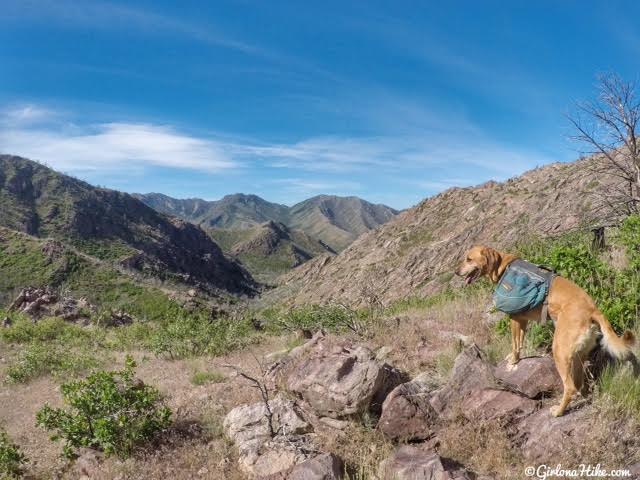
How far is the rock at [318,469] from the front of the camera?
4.16m

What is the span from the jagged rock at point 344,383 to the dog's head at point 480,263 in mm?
1547

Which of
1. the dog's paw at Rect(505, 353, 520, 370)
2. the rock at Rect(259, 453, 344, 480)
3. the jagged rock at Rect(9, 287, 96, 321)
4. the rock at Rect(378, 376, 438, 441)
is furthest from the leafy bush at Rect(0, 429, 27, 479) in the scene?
the jagged rock at Rect(9, 287, 96, 321)

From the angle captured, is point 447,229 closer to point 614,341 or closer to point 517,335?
point 517,335

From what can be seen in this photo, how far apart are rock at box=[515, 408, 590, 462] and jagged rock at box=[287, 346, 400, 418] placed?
163 cm

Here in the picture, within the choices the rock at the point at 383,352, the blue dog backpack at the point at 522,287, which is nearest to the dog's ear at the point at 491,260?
the blue dog backpack at the point at 522,287

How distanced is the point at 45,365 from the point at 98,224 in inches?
3588

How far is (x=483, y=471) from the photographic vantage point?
13.7 feet

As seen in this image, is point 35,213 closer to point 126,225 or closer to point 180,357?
point 126,225

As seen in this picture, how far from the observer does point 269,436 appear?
204 inches

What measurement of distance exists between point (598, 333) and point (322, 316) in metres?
6.80

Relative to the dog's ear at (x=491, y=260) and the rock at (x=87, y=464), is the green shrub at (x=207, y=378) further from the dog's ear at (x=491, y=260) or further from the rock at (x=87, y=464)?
the dog's ear at (x=491, y=260)

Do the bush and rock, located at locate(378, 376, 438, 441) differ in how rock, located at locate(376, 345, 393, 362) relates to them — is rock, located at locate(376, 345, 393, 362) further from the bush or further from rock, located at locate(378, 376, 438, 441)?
the bush

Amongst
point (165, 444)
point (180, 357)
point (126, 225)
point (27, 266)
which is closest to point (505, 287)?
point (165, 444)

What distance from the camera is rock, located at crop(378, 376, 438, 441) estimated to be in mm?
4828
